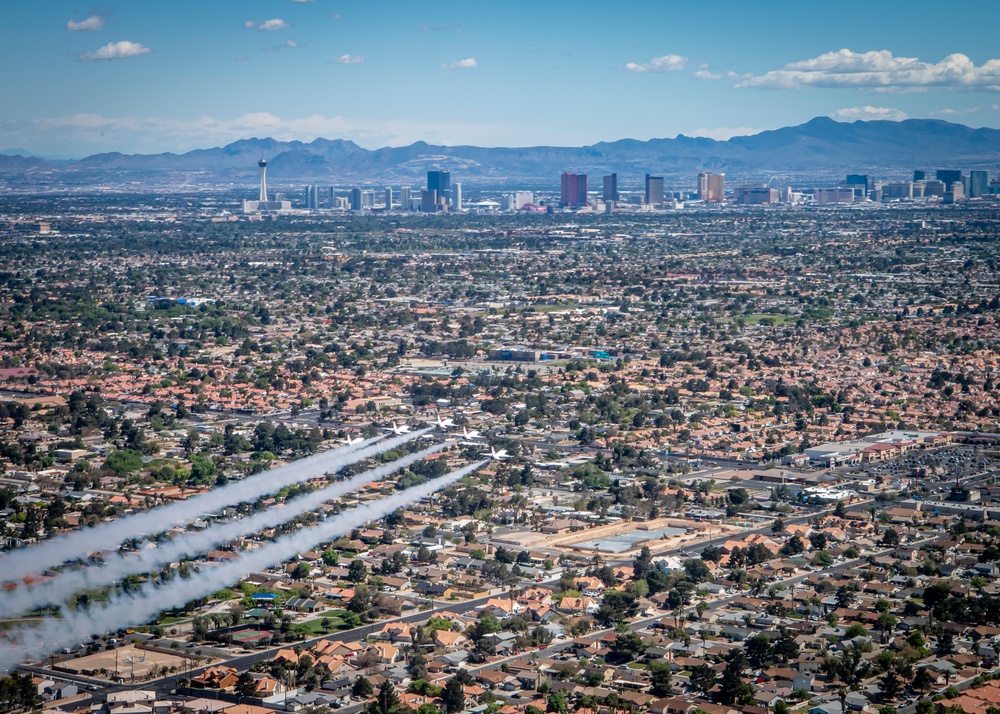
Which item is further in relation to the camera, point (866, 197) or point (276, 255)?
point (866, 197)

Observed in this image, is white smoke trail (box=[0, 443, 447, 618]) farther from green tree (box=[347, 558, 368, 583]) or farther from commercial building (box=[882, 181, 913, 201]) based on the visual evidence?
commercial building (box=[882, 181, 913, 201])

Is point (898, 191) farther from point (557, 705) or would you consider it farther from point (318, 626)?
point (557, 705)

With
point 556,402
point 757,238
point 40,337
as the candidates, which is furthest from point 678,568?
point 757,238

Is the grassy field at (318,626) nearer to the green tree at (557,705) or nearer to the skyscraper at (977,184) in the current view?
the green tree at (557,705)

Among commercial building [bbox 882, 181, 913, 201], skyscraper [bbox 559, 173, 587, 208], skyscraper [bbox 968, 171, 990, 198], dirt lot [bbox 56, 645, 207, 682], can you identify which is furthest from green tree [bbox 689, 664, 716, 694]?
skyscraper [bbox 968, 171, 990, 198]

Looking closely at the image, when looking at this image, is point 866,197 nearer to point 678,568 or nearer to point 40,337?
point 40,337
